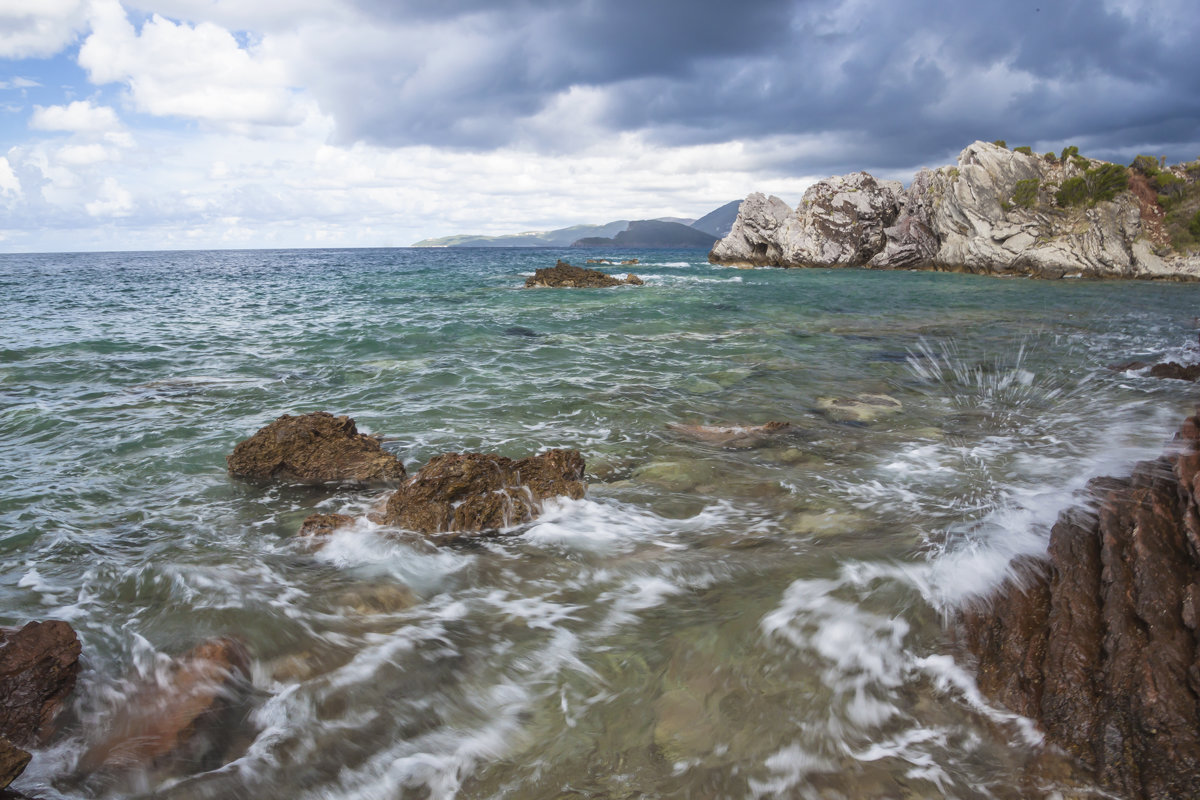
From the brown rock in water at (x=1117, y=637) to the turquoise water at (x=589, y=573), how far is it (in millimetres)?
247

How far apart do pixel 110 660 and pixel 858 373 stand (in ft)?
40.7

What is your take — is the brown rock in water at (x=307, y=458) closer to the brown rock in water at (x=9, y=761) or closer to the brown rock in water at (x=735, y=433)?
the brown rock in water at (x=735, y=433)

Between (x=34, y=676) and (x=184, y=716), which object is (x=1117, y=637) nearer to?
(x=184, y=716)

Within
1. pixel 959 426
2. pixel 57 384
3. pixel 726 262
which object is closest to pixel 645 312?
pixel 959 426

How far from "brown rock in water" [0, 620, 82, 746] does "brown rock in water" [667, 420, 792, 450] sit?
6.71 m

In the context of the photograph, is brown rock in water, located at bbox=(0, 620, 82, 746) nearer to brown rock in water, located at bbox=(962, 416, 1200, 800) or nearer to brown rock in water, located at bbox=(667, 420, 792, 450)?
brown rock in water, located at bbox=(962, 416, 1200, 800)

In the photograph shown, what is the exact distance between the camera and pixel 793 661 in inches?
153

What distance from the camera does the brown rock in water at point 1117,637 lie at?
109 inches

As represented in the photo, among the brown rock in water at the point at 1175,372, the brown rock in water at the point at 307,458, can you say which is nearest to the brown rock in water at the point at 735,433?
the brown rock in water at the point at 307,458

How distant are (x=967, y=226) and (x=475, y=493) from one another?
5712 cm

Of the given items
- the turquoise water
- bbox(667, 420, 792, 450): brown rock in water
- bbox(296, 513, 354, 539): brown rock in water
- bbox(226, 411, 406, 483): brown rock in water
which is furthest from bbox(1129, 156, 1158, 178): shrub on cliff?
bbox(296, 513, 354, 539): brown rock in water

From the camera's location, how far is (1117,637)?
3.15m

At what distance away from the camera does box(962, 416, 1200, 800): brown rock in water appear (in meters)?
2.78

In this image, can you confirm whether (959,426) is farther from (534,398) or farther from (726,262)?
(726,262)
